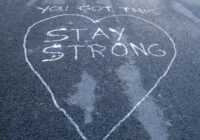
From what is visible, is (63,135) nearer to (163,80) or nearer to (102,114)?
(102,114)

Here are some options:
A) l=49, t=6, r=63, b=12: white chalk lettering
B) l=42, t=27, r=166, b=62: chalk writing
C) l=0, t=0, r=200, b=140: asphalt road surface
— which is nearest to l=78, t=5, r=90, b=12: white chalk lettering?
l=0, t=0, r=200, b=140: asphalt road surface

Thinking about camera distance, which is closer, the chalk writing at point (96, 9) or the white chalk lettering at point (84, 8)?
the chalk writing at point (96, 9)

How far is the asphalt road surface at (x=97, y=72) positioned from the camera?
4.29 metres

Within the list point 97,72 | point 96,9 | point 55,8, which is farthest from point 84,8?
point 97,72

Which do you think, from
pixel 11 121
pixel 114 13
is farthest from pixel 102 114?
pixel 114 13

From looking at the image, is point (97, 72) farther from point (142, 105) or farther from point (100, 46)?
point (142, 105)

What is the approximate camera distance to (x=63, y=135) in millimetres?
4074

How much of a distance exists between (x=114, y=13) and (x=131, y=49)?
6.27 feet

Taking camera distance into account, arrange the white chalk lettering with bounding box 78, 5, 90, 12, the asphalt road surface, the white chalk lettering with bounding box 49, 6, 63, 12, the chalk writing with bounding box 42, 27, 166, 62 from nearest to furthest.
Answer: the asphalt road surface → the chalk writing with bounding box 42, 27, 166, 62 → the white chalk lettering with bounding box 49, 6, 63, 12 → the white chalk lettering with bounding box 78, 5, 90, 12

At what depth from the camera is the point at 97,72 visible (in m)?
5.40

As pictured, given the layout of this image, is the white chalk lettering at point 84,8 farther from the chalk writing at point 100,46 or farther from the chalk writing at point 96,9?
the chalk writing at point 100,46

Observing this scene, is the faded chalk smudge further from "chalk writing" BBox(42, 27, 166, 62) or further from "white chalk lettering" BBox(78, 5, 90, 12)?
"white chalk lettering" BBox(78, 5, 90, 12)

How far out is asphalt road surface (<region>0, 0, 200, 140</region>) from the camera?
169 inches

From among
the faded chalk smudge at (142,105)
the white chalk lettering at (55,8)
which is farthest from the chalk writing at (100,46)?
the white chalk lettering at (55,8)
